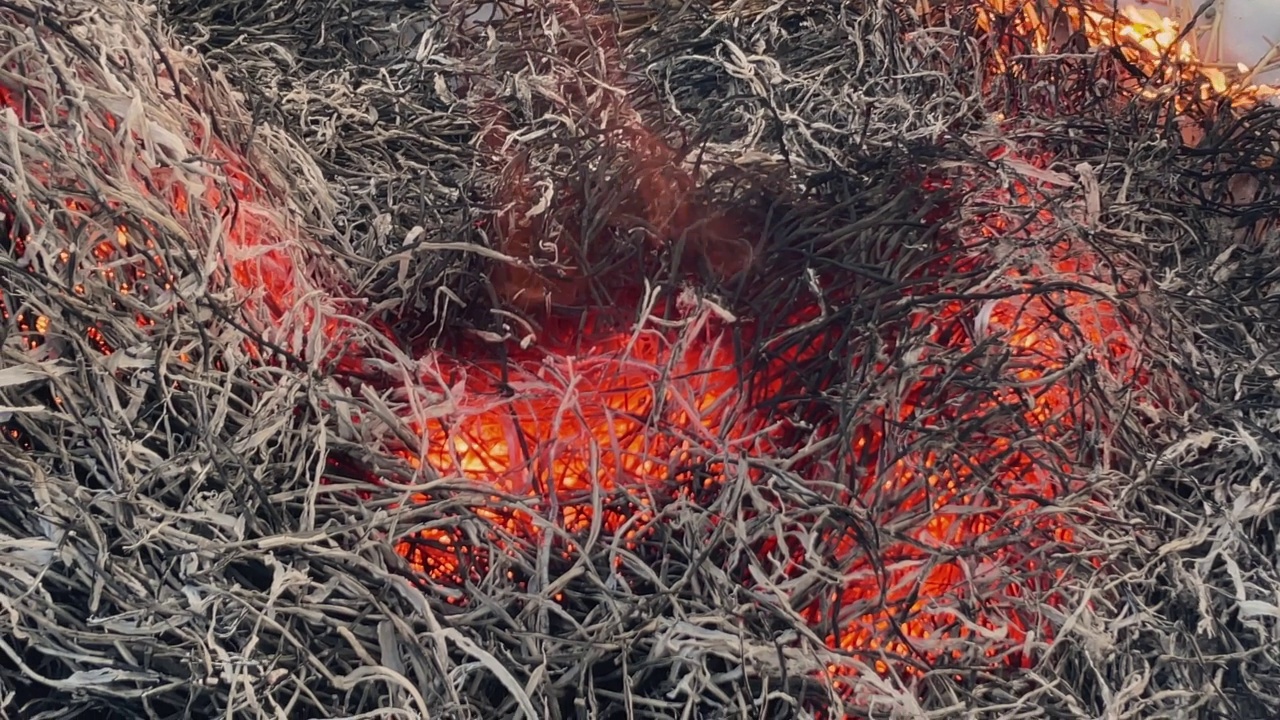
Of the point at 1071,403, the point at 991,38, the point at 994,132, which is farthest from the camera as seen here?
the point at 991,38

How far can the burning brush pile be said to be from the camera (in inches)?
18.1

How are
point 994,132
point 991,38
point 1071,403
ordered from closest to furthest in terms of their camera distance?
point 1071,403 < point 994,132 < point 991,38

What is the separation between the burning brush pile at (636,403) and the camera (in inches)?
18.1

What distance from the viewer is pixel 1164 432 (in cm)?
59

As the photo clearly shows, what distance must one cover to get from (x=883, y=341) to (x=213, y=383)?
342 millimetres

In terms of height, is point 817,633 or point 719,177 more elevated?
point 719,177

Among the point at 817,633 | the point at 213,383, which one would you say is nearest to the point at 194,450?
the point at 213,383

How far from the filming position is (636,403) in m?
0.58

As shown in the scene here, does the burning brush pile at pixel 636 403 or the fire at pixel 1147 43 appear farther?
the fire at pixel 1147 43

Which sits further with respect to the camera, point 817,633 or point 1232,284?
point 1232,284

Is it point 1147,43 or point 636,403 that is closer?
point 636,403

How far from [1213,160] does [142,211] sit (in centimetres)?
66

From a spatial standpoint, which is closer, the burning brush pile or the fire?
the burning brush pile

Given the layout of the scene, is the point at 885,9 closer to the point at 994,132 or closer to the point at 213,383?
the point at 994,132
